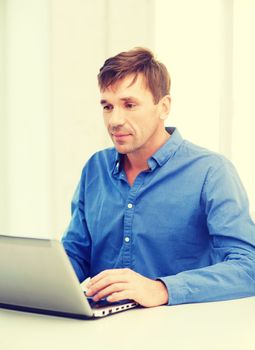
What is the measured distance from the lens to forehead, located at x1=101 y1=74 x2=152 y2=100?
5.91 feet

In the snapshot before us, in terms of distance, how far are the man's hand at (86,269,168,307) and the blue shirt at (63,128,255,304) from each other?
0.33 meters

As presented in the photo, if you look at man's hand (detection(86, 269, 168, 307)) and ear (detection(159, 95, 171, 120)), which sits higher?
ear (detection(159, 95, 171, 120))

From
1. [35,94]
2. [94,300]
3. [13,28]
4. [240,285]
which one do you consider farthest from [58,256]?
[13,28]

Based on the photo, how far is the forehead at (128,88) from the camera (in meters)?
1.80

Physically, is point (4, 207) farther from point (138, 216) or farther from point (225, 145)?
point (138, 216)

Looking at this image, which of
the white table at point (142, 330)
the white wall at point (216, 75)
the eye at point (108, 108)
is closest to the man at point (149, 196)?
the eye at point (108, 108)

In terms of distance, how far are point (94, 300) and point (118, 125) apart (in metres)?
0.59

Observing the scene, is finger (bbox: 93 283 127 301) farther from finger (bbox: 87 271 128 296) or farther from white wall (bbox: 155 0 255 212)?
white wall (bbox: 155 0 255 212)

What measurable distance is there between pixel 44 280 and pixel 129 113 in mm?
719

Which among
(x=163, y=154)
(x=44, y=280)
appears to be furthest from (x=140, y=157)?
(x=44, y=280)

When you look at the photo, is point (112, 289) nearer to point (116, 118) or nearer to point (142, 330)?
point (142, 330)

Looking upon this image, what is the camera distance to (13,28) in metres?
3.29

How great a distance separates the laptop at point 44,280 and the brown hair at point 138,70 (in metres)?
0.72

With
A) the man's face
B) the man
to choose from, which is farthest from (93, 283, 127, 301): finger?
the man's face
